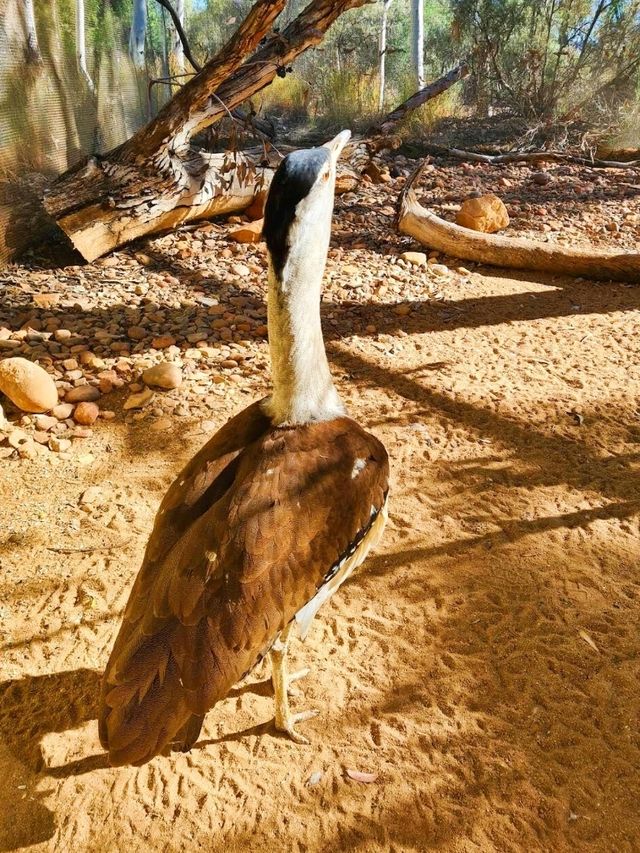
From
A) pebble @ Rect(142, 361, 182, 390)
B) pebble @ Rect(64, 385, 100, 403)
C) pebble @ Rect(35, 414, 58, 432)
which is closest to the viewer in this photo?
pebble @ Rect(35, 414, 58, 432)

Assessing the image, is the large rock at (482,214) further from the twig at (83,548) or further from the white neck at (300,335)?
the twig at (83,548)

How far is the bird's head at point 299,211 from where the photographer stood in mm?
1949

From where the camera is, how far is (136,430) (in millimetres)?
3824

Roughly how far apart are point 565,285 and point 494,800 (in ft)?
16.8

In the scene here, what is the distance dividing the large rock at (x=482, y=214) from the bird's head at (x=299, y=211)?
5.15 m

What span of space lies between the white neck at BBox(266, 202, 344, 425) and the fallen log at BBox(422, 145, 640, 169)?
876cm

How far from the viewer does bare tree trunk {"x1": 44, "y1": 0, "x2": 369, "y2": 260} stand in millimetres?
5340

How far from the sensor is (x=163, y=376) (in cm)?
412

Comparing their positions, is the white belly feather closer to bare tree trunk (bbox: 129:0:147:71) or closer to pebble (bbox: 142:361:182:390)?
pebble (bbox: 142:361:182:390)

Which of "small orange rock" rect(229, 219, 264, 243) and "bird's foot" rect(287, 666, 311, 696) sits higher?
"small orange rock" rect(229, 219, 264, 243)

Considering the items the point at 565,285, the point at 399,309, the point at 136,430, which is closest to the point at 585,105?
the point at 565,285

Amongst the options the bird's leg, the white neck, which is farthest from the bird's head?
the bird's leg

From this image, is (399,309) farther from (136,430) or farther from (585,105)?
(585,105)

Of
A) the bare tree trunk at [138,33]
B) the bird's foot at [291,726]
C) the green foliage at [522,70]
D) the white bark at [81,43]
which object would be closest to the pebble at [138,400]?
the bird's foot at [291,726]
